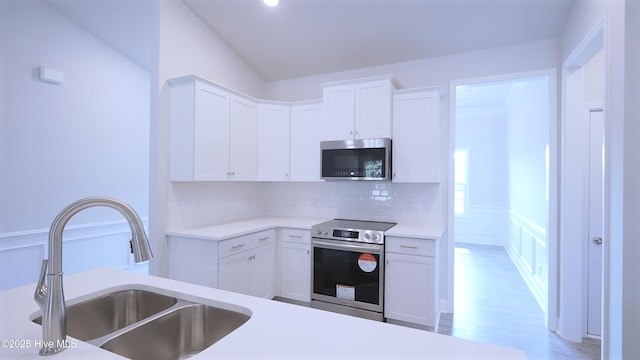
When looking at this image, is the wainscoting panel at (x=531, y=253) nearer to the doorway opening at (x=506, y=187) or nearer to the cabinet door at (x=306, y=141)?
the doorway opening at (x=506, y=187)

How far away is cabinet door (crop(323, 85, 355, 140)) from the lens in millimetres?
3188

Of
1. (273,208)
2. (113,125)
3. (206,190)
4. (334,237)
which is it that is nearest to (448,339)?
(334,237)

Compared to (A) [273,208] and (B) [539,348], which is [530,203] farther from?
(A) [273,208]

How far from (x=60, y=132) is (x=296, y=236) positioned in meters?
2.84

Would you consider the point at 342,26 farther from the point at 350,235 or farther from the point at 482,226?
the point at 482,226

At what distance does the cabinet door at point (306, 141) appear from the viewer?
11.5 ft

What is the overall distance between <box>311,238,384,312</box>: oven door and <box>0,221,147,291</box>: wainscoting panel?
249 centimetres

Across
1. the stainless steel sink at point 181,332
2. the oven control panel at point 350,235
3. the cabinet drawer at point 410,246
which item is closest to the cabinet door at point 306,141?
the oven control panel at point 350,235

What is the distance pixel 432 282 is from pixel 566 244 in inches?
46.8

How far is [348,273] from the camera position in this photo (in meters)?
2.96

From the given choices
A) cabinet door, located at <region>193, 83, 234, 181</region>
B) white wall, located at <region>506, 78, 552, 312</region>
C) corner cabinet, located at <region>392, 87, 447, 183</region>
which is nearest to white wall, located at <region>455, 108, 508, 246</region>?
white wall, located at <region>506, 78, 552, 312</region>

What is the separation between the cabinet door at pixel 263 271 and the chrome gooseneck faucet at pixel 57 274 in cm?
216

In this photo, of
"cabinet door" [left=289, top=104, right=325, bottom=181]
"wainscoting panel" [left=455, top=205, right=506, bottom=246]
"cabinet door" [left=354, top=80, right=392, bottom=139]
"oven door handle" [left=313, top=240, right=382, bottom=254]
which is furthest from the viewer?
"wainscoting panel" [left=455, top=205, right=506, bottom=246]

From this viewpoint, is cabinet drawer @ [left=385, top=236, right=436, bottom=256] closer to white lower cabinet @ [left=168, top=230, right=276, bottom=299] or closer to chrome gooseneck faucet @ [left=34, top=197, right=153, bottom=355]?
white lower cabinet @ [left=168, top=230, right=276, bottom=299]
